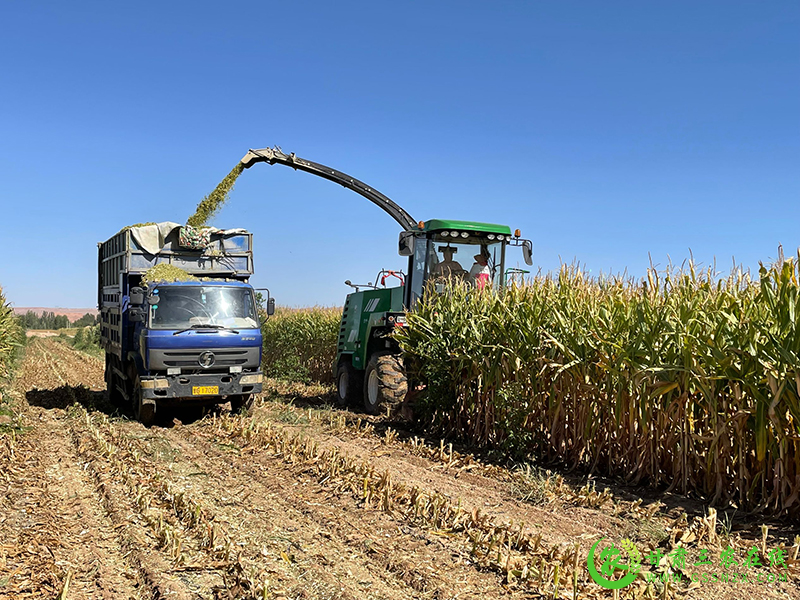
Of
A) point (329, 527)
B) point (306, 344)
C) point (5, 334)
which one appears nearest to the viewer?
point (329, 527)

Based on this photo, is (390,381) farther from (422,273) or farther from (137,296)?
(137,296)

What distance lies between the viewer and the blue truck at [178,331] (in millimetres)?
9906

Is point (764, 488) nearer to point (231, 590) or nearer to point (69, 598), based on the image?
point (231, 590)

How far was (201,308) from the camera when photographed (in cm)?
1043

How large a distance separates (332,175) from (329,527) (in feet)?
42.1

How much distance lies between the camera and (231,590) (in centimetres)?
402

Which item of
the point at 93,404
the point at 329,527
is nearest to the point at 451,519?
the point at 329,527

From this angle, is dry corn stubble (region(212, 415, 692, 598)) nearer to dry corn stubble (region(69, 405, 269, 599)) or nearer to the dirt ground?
the dirt ground

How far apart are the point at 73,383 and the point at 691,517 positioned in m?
16.2

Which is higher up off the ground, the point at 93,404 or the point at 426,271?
the point at 426,271

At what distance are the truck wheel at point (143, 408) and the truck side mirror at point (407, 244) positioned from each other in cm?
456

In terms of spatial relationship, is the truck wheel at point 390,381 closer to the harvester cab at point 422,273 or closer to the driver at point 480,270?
the harvester cab at point 422,273

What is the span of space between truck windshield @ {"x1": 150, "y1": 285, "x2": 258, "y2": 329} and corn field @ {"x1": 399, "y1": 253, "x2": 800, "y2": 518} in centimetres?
329

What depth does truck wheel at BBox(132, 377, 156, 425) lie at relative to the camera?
392 inches
